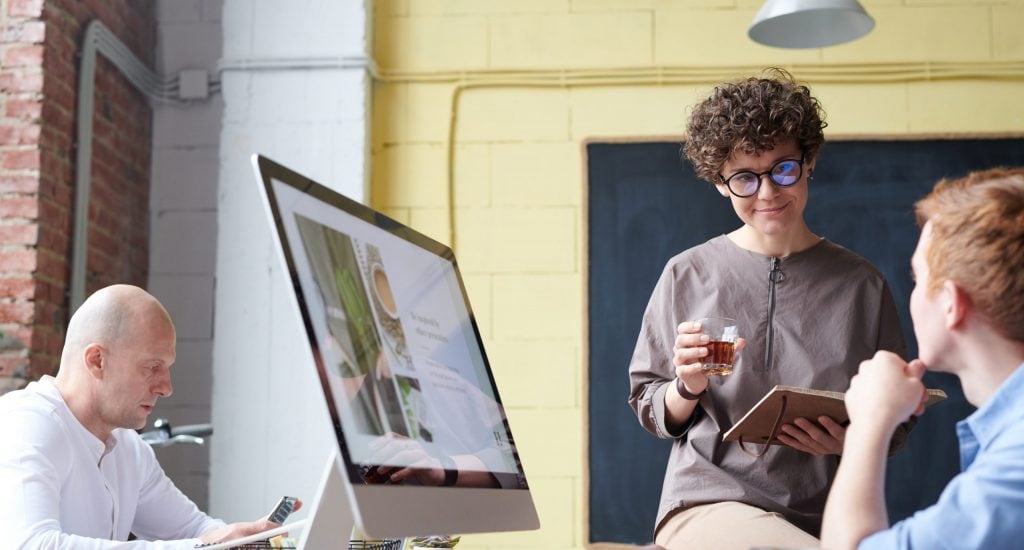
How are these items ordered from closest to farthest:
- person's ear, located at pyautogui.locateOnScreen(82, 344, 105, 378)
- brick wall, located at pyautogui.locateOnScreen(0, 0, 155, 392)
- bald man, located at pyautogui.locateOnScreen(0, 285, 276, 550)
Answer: bald man, located at pyautogui.locateOnScreen(0, 285, 276, 550)
person's ear, located at pyautogui.locateOnScreen(82, 344, 105, 378)
brick wall, located at pyautogui.locateOnScreen(0, 0, 155, 392)

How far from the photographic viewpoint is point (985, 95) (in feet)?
12.1

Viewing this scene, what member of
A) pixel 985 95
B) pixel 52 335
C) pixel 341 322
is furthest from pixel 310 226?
pixel 985 95

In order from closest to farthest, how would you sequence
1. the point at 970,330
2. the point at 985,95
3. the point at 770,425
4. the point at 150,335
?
the point at 970,330
the point at 770,425
the point at 150,335
the point at 985,95

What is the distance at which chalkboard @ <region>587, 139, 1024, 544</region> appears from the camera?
3.64 metres

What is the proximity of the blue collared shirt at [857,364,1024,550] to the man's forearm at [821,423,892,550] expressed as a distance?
0.03m

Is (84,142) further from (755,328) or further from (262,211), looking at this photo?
(755,328)

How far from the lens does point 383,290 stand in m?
1.37

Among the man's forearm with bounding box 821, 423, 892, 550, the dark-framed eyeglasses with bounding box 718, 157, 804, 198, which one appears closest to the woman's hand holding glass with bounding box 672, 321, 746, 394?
the dark-framed eyeglasses with bounding box 718, 157, 804, 198

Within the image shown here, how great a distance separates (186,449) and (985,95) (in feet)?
10.0

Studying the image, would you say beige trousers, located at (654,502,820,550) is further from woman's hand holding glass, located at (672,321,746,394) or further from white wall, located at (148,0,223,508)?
white wall, located at (148,0,223,508)

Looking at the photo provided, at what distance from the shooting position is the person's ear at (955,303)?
1.19 metres

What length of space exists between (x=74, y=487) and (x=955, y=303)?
5.48 ft

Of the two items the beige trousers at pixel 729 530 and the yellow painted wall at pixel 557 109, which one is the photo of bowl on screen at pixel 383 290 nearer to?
the beige trousers at pixel 729 530

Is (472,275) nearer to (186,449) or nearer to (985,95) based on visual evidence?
(186,449)
